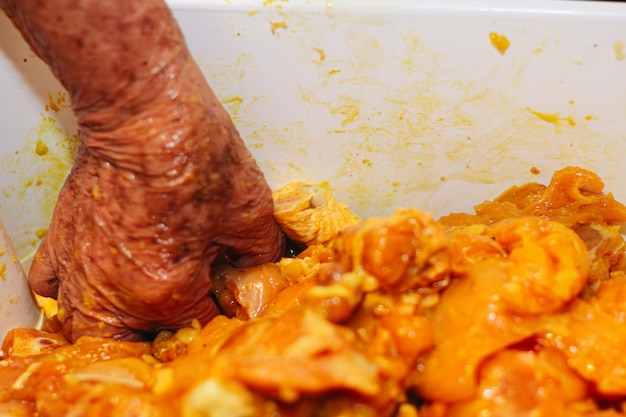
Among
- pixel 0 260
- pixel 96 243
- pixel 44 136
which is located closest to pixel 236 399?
pixel 96 243

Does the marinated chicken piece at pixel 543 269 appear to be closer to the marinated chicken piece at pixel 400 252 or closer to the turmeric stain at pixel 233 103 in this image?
the marinated chicken piece at pixel 400 252

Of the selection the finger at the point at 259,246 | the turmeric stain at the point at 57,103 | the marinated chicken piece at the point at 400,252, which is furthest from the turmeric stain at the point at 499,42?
the turmeric stain at the point at 57,103

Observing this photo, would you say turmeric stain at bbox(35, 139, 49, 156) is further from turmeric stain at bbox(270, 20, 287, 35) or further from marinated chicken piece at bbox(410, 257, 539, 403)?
marinated chicken piece at bbox(410, 257, 539, 403)

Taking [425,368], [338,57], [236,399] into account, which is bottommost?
[425,368]

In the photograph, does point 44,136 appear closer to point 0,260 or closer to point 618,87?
point 0,260

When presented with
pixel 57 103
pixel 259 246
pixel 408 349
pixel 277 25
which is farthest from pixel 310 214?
pixel 57 103

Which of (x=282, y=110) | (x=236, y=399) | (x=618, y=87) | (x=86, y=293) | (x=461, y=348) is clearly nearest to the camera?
(x=236, y=399)
